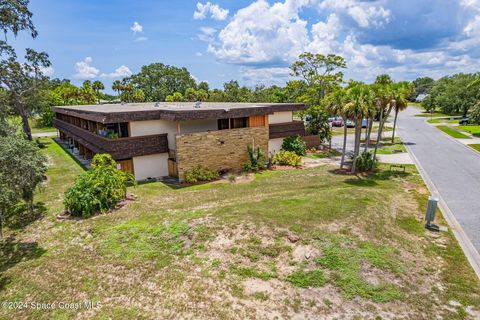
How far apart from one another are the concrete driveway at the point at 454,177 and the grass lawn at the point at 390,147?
92cm

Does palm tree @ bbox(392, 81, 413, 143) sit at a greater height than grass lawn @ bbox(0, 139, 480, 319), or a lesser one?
greater

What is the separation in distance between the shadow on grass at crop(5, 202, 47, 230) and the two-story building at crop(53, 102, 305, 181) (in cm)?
531

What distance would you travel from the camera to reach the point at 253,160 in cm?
2409

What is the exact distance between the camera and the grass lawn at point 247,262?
8.67 metres

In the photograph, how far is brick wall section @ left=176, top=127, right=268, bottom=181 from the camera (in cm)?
2117

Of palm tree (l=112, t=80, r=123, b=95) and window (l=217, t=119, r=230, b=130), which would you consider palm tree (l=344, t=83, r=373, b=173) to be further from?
palm tree (l=112, t=80, r=123, b=95)

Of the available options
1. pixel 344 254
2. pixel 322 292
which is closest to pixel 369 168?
pixel 344 254

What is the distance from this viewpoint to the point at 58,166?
26.5 m

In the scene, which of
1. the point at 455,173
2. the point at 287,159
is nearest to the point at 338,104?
the point at 287,159

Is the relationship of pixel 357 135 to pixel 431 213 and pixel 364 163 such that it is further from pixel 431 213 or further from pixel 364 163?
pixel 431 213

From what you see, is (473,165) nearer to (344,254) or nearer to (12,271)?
(344,254)

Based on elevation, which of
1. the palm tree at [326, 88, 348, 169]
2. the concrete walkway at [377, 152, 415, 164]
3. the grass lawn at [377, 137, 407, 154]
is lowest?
the concrete walkway at [377, 152, 415, 164]

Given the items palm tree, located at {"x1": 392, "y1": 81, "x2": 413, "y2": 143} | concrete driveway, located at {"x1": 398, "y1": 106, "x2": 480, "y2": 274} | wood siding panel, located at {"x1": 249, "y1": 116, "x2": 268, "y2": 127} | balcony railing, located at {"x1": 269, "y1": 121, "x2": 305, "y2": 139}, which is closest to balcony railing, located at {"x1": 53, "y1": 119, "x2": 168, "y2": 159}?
wood siding panel, located at {"x1": 249, "y1": 116, "x2": 268, "y2": 127}

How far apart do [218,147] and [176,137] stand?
3476 millimetres
